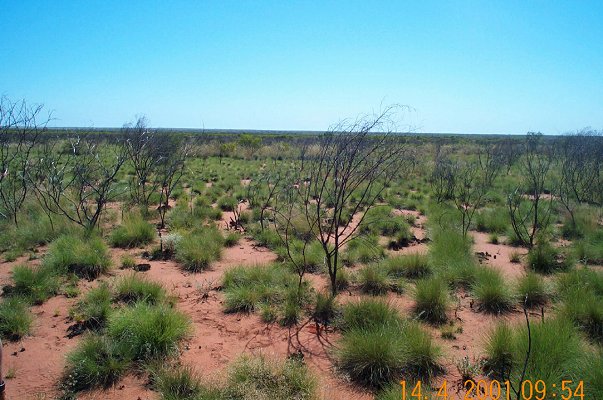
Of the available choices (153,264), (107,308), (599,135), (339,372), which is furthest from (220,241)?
(599,135)

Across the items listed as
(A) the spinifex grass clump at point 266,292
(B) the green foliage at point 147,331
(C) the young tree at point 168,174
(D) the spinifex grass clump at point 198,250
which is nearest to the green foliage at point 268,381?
(B) the green foliage at point 147,331

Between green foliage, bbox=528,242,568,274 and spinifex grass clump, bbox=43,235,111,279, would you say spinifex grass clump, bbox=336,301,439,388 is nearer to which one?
green foliage, bbox=528,242,568,274

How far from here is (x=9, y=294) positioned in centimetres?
530

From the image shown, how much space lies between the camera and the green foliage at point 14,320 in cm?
447

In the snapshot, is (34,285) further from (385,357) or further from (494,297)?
(494,297)

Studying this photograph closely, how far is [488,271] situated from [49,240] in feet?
27.2

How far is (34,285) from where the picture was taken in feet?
18.0

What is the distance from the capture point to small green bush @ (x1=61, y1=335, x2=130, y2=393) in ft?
12.0

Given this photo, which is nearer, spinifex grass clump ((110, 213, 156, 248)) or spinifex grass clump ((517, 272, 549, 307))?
spinifex grass clump ((517, 272, 549, 307))

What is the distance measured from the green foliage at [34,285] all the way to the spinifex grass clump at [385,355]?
13.7 feet

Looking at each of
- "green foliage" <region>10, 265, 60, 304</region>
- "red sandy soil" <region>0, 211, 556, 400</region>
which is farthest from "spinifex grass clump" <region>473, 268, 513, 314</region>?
"green foliage" <region>10, 265, 60, 304</region>

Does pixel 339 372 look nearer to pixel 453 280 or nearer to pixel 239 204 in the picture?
pixel 453 280

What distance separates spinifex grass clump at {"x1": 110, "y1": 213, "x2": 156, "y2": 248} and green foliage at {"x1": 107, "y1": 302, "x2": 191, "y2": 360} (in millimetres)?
3905

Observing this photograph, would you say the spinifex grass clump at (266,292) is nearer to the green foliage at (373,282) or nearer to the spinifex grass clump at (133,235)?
the green foliage at (373,282)
